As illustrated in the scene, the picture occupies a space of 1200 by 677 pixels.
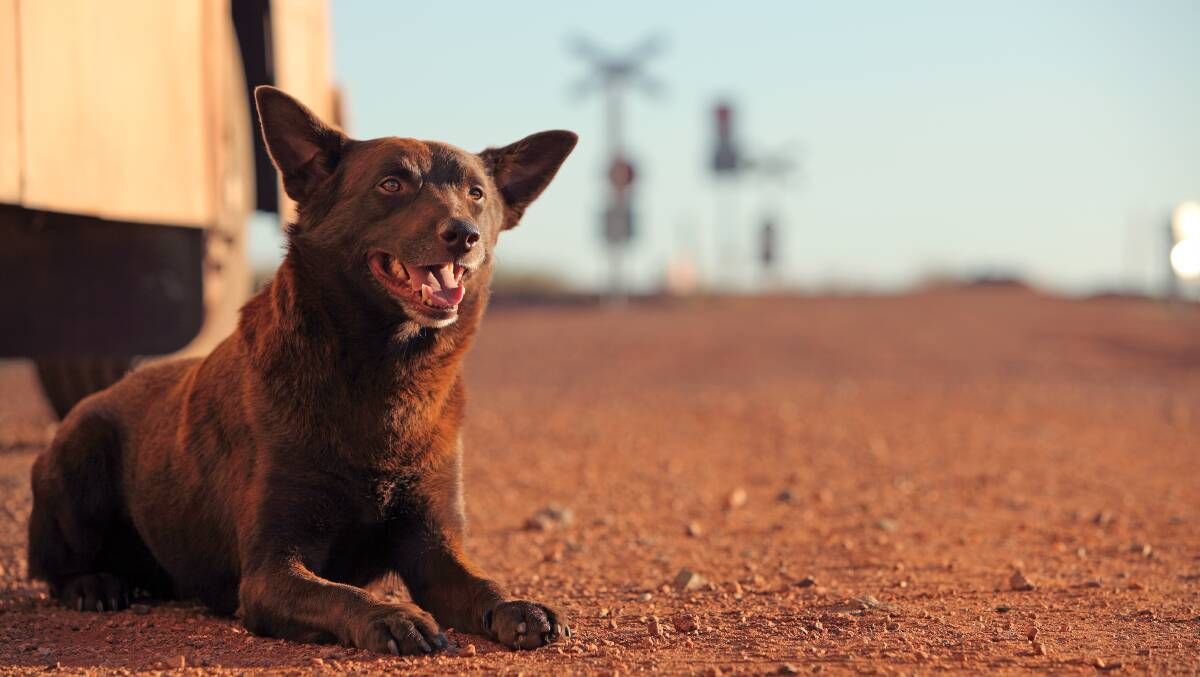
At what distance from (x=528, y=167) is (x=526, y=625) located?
183 cm

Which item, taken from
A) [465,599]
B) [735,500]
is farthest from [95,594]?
[735,500]

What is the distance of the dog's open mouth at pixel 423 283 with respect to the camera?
4.41 metres

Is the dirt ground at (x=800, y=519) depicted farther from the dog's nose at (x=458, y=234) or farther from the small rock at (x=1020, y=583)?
the dog's nose at (x=458, y=234)

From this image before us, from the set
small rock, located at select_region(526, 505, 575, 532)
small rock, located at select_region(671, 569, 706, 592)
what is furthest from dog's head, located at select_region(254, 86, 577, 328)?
small rock, located at select_region(526, 505, 575, 532)

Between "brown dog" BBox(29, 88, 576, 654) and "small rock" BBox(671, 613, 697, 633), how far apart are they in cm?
42

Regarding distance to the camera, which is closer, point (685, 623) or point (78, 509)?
point (685, 623)

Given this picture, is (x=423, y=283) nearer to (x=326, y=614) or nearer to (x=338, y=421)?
(x=338, y=421)

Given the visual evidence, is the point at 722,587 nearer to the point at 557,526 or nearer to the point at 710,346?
the point at 557,526

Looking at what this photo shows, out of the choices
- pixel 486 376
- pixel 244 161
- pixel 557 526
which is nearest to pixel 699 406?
pixel 486 376

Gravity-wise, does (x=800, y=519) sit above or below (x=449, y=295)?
below

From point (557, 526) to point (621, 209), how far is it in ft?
76.9

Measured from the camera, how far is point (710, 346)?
64.6 feet

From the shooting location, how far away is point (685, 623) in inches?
169

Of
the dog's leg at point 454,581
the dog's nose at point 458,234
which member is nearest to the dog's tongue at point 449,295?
the dog's nose at point 458,234
